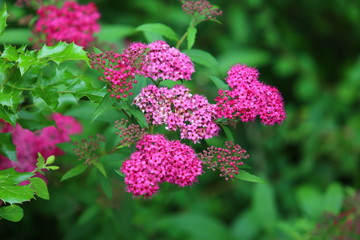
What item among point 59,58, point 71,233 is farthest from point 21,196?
point 71,233

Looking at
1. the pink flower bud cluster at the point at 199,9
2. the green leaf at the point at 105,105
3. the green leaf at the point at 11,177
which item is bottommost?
the green leaf at the point at 11,177

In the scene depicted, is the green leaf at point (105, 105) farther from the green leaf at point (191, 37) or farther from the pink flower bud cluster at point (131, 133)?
the green leaf at point (191, 37)

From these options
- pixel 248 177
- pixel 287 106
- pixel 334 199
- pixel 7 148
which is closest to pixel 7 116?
pixel 7 148

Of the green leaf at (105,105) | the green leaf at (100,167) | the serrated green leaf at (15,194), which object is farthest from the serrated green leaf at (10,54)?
the green leaf at (100,167)

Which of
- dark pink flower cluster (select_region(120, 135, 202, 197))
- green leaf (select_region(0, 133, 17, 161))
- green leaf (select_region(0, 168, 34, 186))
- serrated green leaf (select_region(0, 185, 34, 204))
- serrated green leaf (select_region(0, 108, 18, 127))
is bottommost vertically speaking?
green leaf (select_region(0, 133, 17, 161))

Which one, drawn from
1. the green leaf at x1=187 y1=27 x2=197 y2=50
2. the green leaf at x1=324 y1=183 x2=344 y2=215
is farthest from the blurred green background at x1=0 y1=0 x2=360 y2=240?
the green leaf at x1=187 y1=27 x2=197 y2=50

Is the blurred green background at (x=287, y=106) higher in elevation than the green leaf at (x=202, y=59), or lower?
lower

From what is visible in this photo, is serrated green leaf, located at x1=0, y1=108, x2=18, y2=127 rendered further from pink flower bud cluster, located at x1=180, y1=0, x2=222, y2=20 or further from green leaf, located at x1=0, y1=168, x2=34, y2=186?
pink flower bud cluster, located at x1=180, y1=0, x2=222, y2=20

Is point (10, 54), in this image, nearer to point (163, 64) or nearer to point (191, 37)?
point (163, 64)
